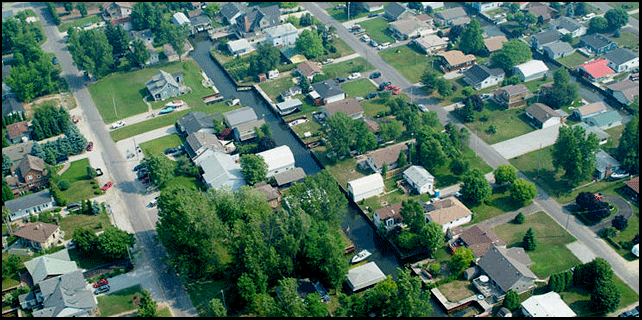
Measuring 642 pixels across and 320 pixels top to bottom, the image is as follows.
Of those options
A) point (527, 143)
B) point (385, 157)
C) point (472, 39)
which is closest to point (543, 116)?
point (527, 143)

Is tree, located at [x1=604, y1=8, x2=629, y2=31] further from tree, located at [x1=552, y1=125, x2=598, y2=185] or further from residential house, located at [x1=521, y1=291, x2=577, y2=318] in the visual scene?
residential house, located at [x1=521, y1=291, x2=577, y2=318]

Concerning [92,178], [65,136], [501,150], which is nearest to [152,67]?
[65,136]

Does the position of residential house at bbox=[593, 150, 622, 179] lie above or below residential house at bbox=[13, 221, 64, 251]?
below

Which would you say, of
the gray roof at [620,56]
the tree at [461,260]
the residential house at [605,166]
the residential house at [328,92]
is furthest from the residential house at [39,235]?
the gray roof at [620,56]

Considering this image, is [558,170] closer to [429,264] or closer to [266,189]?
[429,264]

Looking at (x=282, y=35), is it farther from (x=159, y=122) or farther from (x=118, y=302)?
(x=118, y=302)

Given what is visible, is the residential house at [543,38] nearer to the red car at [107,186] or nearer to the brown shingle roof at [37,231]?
the red car at [107,186]

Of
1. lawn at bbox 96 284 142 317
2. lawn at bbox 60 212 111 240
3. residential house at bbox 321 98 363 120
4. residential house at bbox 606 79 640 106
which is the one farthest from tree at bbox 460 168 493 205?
lawn at bbox 60 212 111 240
